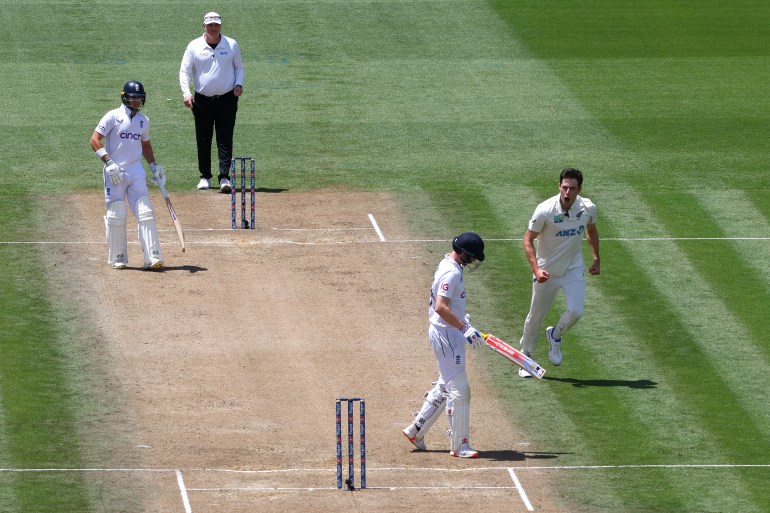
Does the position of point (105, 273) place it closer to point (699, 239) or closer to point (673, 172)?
point (699, 239)

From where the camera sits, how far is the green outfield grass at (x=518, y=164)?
679 inches

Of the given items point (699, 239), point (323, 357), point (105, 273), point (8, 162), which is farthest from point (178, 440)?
point (8, 162)

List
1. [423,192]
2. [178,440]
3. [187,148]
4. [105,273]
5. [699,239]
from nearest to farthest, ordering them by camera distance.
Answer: [178,440] → [105,273] → [699,239] → [423,192] → [187,148]

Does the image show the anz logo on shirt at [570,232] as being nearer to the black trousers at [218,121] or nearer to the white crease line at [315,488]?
the white crease line at [315,488]

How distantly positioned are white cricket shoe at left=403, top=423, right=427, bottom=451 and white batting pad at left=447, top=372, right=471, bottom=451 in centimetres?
39

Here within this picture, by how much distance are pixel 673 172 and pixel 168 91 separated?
9680 mm

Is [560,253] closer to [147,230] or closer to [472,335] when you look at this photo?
[472,335]

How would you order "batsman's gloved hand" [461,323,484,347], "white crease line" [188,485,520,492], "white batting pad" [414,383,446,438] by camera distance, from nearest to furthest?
1. "white crease line" [188,485,520,492]
2. "batsman's gloved hand" [461,323,484,347]
3. "white batting pad" [414,383,446,438]

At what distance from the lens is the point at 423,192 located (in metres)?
25.9

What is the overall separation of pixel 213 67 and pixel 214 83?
0.77ft

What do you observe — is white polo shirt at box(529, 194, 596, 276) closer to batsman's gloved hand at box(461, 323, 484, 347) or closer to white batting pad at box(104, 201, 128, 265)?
batsman's gloved hand at box(461, 323, 484, 347)

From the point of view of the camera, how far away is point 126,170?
2197 centimetres

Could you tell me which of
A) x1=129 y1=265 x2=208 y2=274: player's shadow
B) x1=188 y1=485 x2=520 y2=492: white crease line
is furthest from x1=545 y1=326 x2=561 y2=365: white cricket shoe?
x1=129 y1=265 x2=208 y2=274: player's shadow

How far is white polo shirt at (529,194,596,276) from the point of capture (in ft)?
61.3
